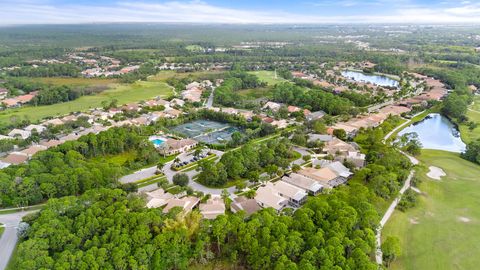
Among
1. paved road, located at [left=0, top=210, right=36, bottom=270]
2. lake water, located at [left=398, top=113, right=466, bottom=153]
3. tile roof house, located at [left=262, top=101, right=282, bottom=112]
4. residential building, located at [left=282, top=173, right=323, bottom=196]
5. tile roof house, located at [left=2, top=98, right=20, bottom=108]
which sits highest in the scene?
tile roof house, located at [left=2, top=98, right=20, bottom=108]

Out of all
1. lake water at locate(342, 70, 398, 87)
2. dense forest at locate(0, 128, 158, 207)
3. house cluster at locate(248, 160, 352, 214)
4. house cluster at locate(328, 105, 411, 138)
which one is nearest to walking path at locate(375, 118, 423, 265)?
house cluster at locate(248, 160, 352, 214)

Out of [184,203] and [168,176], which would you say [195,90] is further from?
[184,203]

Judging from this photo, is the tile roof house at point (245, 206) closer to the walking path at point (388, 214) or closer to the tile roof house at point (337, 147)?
the walking path at point (388, 214)

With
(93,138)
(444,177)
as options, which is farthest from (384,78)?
(93,138)

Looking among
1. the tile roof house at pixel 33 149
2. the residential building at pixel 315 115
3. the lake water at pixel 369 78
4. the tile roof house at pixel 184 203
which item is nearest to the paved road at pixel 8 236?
the tile roof house at pixel 184 203

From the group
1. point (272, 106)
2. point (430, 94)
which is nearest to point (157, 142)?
point (272, 106)

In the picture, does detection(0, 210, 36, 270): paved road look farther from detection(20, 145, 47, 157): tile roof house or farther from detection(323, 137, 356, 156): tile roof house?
detection(323, 137, 356, 156): tile roof house
